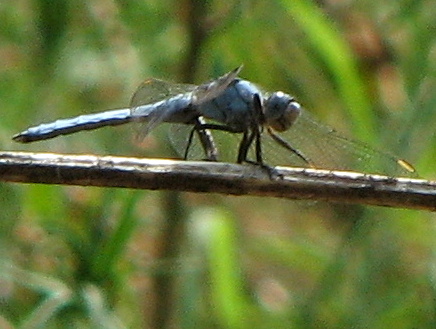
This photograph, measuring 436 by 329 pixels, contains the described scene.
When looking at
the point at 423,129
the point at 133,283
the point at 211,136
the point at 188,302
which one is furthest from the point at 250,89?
the point at 133,283

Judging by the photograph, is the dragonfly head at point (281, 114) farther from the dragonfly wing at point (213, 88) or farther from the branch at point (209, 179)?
the branch at point (209, 179)

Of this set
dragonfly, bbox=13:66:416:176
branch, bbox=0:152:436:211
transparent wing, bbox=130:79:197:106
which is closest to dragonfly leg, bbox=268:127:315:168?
dragonfly, bbox=13:66:416:176

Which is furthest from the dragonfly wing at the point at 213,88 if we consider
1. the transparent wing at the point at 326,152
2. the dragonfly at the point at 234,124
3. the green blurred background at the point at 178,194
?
the green blurred background at the point at 178,194

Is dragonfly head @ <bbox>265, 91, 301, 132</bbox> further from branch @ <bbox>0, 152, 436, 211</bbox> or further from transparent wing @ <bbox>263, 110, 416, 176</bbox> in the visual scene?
branch @ <bbox>0, 152, 436, 211</bbox>

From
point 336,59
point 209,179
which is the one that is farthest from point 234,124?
point 209,179

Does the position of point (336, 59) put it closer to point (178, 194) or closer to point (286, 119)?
point (286, 119)

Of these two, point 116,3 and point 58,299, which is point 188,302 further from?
point 116,3
